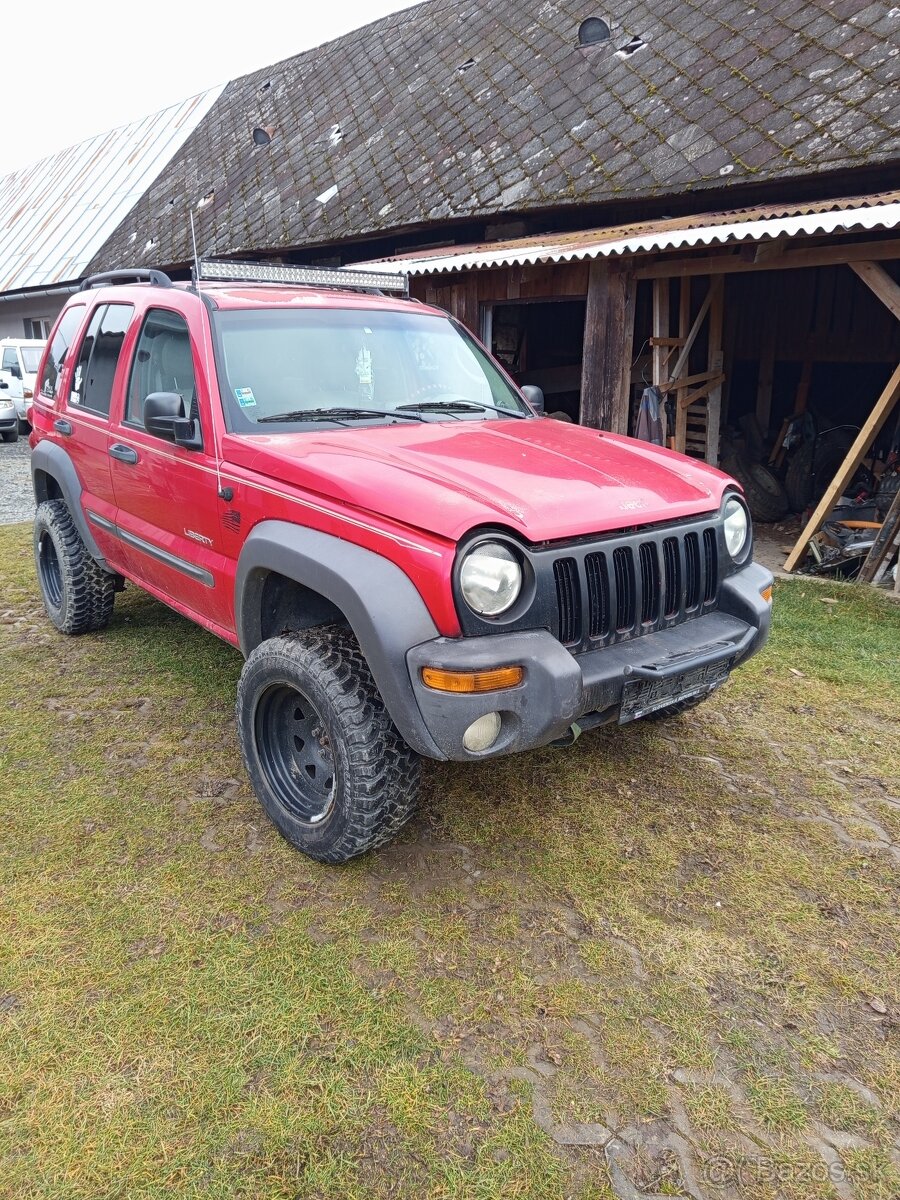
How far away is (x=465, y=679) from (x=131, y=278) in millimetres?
3544

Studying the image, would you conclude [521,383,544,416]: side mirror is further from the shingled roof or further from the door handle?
the shingled roof

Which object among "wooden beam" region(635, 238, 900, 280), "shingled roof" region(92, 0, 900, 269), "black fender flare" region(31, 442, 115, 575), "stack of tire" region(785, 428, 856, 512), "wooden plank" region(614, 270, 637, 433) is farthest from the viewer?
"stack of tire" region(785, 428, 856, 512)

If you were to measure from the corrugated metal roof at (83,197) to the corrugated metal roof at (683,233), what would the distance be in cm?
1335

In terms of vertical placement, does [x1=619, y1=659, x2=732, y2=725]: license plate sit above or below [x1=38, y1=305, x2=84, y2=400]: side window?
below

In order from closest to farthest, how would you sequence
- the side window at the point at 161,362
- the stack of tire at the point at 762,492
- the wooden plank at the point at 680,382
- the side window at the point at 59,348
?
the side window at the point at 161,362
the side window at the point at 59,348
the wooden plank at the point at 680,382
the stack of tire at the point at 762,492

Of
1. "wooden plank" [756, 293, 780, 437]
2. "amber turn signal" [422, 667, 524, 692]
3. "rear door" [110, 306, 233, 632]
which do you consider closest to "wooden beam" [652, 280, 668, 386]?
"wooden plank" [756, 293, 780, 437]

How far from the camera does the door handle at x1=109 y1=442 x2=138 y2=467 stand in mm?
3877

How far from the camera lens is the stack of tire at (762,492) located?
904 cm

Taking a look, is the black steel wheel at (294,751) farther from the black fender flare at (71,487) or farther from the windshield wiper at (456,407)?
the black fender flare at (71,487)

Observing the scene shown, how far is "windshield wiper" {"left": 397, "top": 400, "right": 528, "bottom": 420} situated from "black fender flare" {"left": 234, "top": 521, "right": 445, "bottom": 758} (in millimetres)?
1064

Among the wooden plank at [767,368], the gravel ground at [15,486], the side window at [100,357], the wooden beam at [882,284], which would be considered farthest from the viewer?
the wooden plank at [767,368]

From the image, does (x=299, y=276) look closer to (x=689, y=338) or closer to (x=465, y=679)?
(x=465, y=679)

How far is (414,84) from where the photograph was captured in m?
12.7

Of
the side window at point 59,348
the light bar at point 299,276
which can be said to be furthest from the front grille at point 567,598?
the side window at point 59,348
